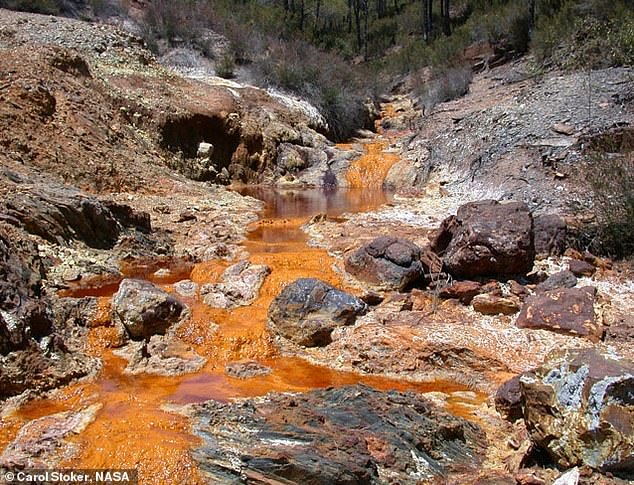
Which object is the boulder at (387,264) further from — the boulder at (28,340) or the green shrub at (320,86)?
the green shrub at (320,86)

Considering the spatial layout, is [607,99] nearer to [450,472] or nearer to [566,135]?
[566,135]

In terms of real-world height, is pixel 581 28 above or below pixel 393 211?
above

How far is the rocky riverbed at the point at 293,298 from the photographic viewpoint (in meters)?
3.63

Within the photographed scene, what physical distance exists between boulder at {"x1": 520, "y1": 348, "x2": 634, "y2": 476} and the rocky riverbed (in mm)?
12

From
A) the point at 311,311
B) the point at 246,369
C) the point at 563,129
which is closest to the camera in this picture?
the point at 246,369

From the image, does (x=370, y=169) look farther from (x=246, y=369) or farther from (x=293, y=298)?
(x=246, y=369)

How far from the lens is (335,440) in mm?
3631

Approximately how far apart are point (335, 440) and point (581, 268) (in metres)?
4.54

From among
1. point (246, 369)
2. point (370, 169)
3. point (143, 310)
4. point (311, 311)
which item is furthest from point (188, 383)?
point (370, 169)

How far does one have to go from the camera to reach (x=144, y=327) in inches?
232

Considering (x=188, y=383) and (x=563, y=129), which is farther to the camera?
(x=563, y=129)

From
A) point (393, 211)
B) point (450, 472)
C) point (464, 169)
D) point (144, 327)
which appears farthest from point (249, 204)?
point (450, 472)

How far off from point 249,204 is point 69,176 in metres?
3.20

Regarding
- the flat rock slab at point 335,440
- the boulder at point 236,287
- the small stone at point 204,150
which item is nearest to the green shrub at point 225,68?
the small stone at point 204,150
